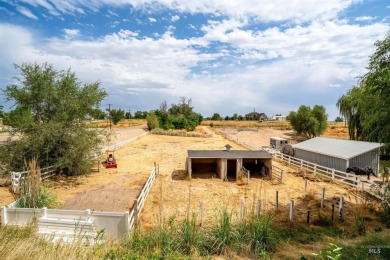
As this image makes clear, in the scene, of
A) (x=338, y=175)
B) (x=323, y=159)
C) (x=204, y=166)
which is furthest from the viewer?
(x=323, y=159)

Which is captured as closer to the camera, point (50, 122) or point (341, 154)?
point (50, 122)

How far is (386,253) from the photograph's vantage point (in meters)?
6.03

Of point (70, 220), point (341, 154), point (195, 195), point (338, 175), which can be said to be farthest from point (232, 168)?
point (70, 220)

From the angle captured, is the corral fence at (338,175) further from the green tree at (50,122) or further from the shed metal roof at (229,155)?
the green tree at (50,122)

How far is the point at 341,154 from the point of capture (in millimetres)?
20156

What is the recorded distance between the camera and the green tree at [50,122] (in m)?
15.9

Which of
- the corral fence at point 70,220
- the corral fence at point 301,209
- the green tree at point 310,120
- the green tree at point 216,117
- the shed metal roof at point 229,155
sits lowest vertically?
the corral fence at point 301,209

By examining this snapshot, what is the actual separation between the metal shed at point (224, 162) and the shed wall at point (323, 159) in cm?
585

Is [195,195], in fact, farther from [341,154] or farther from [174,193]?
[341,154]

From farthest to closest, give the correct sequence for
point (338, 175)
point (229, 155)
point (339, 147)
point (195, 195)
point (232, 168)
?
1. point (339, 147)
2. point (232, 168)
3. point (229, 155)
4. point (338, 175)
5. point (195, 195)

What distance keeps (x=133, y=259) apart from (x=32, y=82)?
16.1 metres

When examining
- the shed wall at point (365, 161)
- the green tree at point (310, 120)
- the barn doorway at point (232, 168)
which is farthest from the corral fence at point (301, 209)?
the green tree at point (310, 120)

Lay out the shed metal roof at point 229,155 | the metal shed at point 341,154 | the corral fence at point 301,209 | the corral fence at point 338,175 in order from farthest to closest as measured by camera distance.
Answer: the metal shed at point 341,154, the shed metal roof at point 229,155, the corral fence at point 338,175, the corral fence at point 301,209

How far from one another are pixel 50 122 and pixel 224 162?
1222cm
